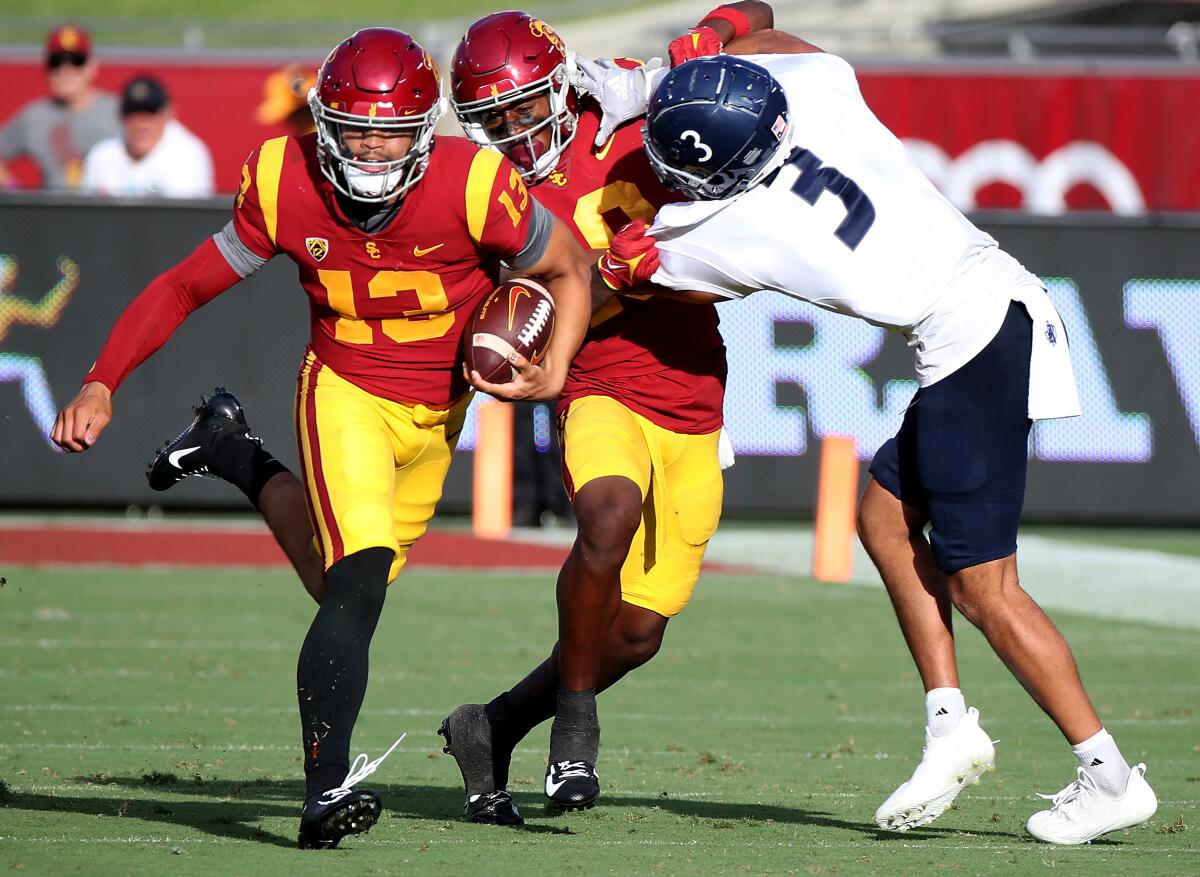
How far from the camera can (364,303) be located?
184 inches

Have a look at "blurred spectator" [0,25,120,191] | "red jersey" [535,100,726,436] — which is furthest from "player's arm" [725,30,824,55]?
"blurred spectator" [0,25,120,191]

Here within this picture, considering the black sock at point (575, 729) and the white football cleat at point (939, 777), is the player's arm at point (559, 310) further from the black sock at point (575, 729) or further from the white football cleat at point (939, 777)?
the white football cleat at point (939, 777)

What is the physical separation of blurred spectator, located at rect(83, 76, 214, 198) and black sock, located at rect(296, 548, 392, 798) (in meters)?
8.25

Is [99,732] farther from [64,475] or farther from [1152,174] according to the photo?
[1152,174]

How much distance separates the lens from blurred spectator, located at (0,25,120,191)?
13.1 metres

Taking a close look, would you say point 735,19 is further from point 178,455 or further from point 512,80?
point 178,455

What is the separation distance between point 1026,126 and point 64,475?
829 centimetres

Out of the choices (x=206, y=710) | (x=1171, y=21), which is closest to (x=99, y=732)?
(x=206, y=710)

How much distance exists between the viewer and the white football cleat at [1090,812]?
456 centimetres

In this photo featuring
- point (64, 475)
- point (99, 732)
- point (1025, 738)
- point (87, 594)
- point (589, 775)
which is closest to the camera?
point (589, 775)

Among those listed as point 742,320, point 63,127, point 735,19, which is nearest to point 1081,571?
point 742,320

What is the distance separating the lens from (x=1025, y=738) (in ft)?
21.1

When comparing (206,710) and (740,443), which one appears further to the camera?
(740,443)

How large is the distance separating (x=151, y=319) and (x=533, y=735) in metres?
2.57
